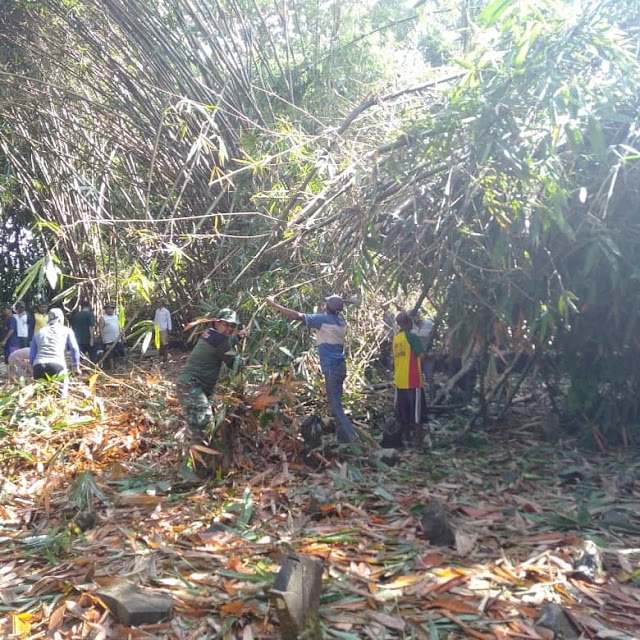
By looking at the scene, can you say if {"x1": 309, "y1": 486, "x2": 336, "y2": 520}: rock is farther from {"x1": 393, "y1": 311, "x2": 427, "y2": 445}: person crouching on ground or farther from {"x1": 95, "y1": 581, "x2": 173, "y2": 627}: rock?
{"x1": 393, "y1": 311, "x2": 427, "y2": 445}: person crouching on ground

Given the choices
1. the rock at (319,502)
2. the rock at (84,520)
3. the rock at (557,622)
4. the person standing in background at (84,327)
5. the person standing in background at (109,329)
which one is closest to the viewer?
the rock at (557,622)

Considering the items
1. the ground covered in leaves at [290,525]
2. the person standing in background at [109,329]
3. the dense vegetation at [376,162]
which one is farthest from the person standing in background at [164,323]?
the ground covered in leaves at [290,525]

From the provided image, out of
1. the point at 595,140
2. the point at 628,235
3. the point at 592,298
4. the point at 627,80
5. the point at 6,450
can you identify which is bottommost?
the point at 6,450

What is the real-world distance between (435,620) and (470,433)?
3.18 m

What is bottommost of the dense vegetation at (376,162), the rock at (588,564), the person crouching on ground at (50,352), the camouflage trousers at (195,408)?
the rock at (588,564)

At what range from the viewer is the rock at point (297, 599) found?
244 centimetres

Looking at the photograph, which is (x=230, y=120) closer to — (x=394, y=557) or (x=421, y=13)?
(x=421, y=13)

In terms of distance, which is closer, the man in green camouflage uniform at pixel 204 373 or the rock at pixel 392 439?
the man in green camouflage uniform at pixel 204 373

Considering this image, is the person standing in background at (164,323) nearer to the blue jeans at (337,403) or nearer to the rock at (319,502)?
the blue jeans at (337,403)

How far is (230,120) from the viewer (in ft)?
23.2

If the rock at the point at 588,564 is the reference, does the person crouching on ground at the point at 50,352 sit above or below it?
above

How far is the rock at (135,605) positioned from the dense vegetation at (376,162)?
6.20 feet

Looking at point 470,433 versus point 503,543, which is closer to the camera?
point 503,543

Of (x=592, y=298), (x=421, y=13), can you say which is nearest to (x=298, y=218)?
(x=421, y=13)
